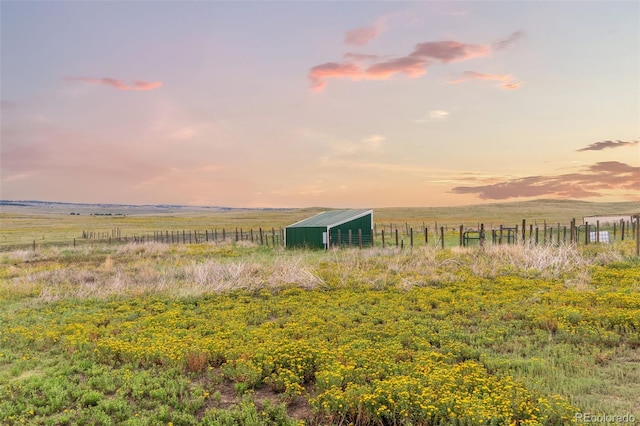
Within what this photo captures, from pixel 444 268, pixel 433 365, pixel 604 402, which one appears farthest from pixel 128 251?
pixel 604 402

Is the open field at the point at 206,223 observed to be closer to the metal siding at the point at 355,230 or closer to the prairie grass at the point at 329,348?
the metal siding at the point at 355,230

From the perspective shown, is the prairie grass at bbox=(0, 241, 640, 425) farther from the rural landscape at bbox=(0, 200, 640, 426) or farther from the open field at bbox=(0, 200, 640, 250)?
the open field at bbox=(0, 200, 640, 250)

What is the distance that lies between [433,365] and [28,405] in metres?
6.69

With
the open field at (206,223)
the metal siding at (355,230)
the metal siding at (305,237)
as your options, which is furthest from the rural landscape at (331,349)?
the open field at (206,223)

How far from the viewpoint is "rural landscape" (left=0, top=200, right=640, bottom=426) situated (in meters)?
6.71

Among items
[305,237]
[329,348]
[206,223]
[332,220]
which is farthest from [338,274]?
[206,223]

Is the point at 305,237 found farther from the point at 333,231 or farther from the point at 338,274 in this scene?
the point at 338,274

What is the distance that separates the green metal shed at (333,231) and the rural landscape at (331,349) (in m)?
18.4

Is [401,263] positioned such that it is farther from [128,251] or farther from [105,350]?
[128,251]

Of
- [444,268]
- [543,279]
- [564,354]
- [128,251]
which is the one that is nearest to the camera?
[564,354]

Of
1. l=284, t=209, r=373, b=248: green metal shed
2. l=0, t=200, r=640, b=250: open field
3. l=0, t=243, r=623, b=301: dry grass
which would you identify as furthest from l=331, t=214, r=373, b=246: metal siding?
l=0, t=243, r=623, b=301: dry grass

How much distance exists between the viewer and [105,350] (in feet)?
32.2

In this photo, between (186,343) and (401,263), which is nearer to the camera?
(186,343)

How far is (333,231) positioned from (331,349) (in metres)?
28.4
